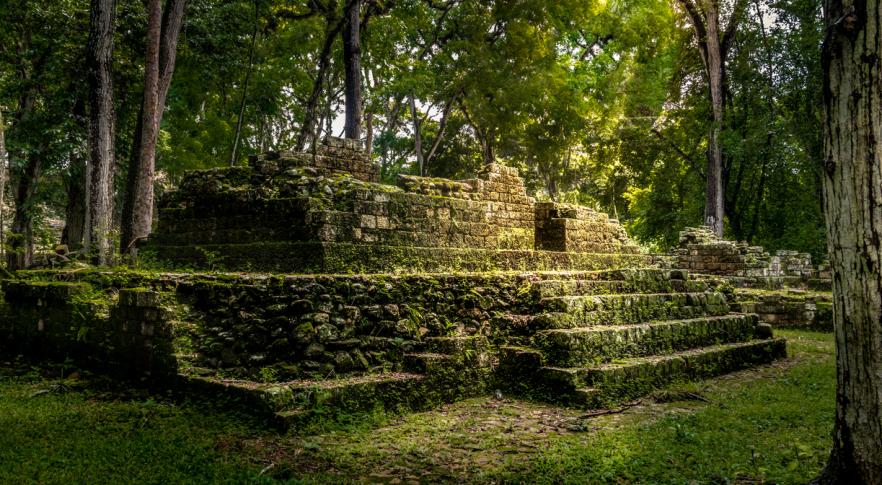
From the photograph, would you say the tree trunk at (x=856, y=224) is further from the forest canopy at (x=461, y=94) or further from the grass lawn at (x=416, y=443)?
the forest canopy at (x=461, y=94)

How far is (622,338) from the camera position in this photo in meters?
8.14

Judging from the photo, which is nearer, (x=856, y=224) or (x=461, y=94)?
(x=856, y=224)

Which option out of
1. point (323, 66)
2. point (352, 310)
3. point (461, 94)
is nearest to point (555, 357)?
point (352, 310)

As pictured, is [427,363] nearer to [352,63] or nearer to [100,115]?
[100,115]

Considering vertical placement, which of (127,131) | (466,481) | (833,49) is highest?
(127,131)

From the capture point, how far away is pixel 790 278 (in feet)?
61.6

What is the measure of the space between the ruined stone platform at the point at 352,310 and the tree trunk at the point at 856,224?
129 inches

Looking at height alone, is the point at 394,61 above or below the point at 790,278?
above

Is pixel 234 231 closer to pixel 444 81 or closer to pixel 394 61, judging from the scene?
pixel 394 61

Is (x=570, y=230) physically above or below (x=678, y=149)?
below

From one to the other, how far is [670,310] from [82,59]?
17574 mm

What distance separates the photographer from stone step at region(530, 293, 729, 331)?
26.3ft

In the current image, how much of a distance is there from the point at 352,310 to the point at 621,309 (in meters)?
4.23

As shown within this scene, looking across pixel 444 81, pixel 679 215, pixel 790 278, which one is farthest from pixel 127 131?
pixel 679 215
